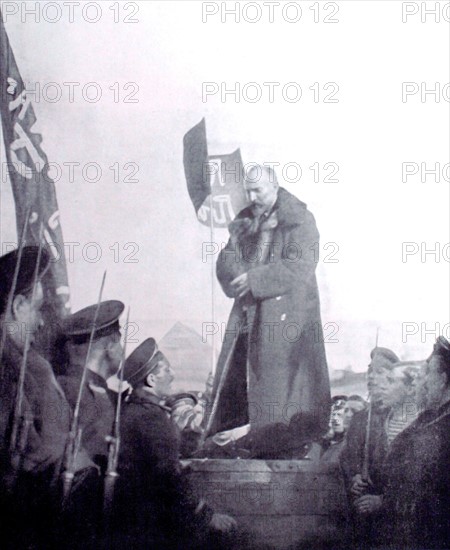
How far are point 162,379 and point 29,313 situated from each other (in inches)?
55.8

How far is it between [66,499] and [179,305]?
6.97ft

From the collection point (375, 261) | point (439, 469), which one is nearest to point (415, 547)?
point (439, 469)

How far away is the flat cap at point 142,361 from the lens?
9.11m

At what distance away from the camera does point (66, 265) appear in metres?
9.34

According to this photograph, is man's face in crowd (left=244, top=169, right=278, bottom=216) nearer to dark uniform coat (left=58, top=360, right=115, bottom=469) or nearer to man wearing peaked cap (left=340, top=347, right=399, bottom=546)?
man wearing peaked cap (left=340, top=347, right=399, bottom=546)

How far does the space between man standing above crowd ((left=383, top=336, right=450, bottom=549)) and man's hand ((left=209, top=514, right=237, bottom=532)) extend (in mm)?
1422

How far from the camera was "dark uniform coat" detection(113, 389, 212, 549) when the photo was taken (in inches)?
338

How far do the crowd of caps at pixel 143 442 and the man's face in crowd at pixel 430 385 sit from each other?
1 centimetres

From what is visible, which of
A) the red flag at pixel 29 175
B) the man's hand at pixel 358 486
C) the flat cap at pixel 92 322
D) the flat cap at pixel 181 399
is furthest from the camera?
the red flag at pixel 29 175

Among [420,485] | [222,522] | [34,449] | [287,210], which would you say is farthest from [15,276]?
[420,485]
